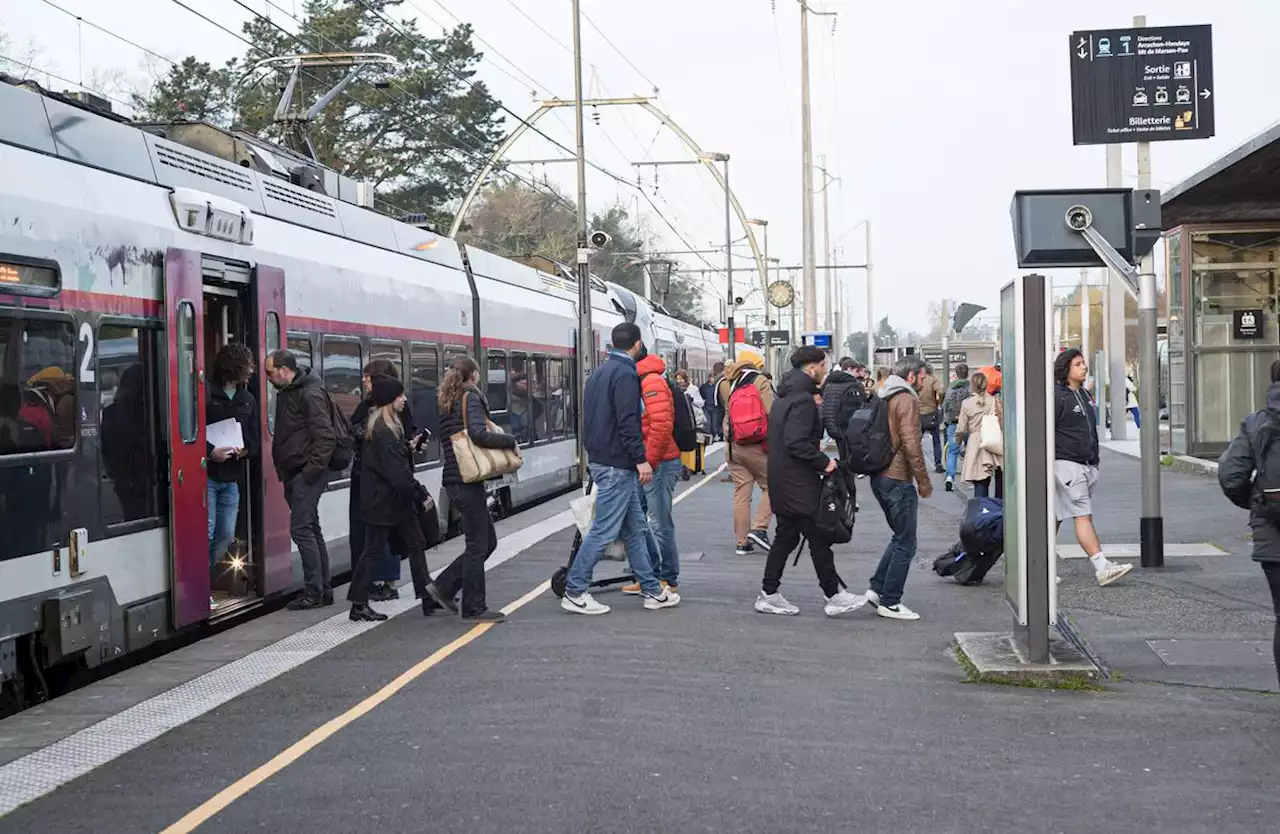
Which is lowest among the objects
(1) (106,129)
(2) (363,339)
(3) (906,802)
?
(3) (906,802)

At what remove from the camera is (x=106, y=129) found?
9.50 metres

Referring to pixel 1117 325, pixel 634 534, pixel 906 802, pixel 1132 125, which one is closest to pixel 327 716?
pixel 906 802

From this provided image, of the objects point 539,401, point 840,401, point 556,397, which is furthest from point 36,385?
point 556,397

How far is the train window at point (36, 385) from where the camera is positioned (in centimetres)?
775

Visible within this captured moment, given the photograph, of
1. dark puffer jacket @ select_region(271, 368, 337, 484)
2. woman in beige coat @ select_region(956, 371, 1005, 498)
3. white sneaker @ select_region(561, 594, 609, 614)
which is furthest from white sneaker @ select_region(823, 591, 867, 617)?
dark puffer jacket @ select_region(271, 368, 337, 484)

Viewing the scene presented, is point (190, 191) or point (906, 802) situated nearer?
point (906, 802)

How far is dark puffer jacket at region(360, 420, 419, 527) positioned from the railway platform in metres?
0.69

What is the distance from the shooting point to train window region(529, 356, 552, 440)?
68.5ft

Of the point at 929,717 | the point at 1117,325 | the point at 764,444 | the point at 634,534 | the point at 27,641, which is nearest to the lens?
the point at 929,717

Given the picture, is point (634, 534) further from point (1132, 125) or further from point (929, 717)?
point (1132, 125)

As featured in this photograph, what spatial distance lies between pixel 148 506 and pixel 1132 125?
959 centimetres

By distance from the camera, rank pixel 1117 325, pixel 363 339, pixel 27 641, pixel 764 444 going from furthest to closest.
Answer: pixel 1117 325 → pixel 764 444 → pixel 363 339 → pixel 27 641

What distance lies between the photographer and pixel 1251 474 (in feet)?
23.9

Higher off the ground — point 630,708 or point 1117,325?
→ point 1117,325
